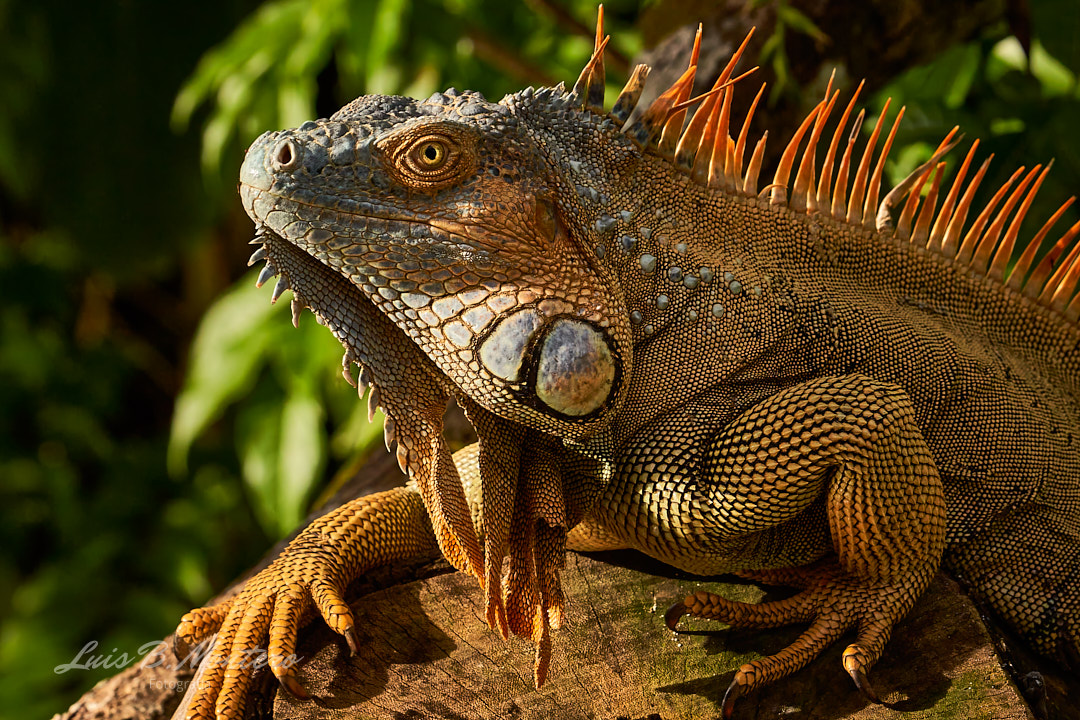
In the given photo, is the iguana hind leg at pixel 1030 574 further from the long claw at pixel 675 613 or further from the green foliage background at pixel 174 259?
the green foliage background at pixel 174 259

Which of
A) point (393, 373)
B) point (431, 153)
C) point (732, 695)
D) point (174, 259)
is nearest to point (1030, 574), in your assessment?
point (732, 695)

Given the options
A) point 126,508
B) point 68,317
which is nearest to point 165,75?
point 68,317

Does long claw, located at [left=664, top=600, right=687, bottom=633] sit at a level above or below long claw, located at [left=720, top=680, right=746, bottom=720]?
above

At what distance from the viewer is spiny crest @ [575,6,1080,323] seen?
2.17 meters

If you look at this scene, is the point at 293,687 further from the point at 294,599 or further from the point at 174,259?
the point at 174,259

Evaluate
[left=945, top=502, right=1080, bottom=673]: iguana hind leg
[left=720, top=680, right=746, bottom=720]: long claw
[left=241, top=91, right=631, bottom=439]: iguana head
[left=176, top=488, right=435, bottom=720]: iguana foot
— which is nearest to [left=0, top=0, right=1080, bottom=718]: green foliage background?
[left=176, top=488, right=435, bottom=720]: iguana foot

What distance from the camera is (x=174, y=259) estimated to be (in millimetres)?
7285

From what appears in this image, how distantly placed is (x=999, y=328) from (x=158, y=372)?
662 centimetres

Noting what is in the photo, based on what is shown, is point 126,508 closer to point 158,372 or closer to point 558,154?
point 158,372

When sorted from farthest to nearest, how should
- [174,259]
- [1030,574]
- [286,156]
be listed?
[174,259], [1030,574], [286,156]

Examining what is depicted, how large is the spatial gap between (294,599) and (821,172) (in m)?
1.66

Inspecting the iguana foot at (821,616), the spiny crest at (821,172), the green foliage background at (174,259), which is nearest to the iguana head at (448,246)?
the spiny crest at (821,172)

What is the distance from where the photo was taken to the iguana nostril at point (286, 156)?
1.86 m

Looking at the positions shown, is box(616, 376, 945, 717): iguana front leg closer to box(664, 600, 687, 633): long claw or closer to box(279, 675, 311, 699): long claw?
box(664, 600, 687, 633): long claw
